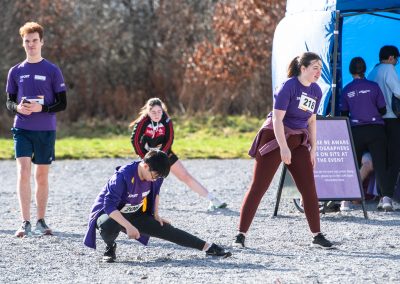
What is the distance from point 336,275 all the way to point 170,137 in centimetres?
402

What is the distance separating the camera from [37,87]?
31.8ft

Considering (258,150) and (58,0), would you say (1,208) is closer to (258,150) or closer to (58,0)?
(258,150)

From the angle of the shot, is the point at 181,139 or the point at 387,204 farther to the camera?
the point at 181,139

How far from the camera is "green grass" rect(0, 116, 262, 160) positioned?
19.7 metres

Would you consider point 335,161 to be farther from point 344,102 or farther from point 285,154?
point 285,154

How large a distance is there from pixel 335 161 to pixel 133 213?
348 cm

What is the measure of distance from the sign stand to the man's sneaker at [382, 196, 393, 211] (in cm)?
60

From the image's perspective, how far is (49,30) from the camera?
27484 mm

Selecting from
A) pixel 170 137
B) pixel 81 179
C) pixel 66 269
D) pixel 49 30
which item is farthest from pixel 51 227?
pixel 49 30

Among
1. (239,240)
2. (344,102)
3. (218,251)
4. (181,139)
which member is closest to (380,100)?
(344,102)

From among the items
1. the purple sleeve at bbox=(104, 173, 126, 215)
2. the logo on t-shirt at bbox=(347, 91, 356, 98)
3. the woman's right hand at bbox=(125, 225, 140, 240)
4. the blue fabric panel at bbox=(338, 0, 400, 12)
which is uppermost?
the blue fabric panel at bbox=(338, 0, 400, 12)

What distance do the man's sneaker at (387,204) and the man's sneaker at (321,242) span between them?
2.77 metres

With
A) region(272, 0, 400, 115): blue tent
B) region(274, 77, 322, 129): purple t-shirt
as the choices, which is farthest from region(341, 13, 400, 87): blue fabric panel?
region(274, 77, 322, 129): purple t-shirt

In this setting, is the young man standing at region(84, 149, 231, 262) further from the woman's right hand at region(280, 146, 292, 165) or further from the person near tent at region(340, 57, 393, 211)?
the person near tent at region(340, 57, 393, 211)
